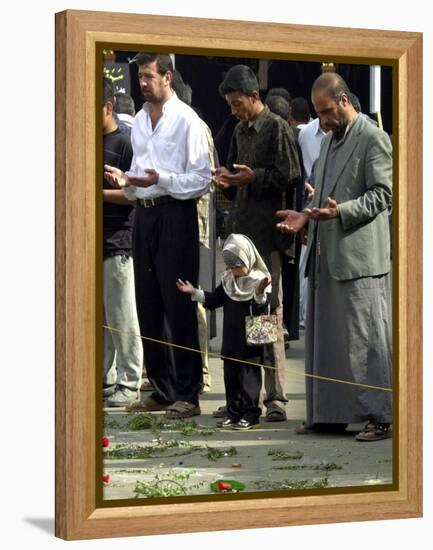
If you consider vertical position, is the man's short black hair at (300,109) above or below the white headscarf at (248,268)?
above

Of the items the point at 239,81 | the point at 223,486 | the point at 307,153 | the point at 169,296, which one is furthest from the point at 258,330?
the point at 239,81

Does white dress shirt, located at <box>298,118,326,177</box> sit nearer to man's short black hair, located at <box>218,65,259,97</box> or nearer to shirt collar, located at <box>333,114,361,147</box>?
shirt collar, located at <box>333,114,361,147</box>

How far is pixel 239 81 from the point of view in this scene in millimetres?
8969

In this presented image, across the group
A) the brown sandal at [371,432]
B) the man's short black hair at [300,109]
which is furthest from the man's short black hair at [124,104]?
the brown sandal at [371,432]

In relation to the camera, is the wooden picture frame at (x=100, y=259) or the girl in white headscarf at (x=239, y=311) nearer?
the wooden picture frame at (x=100, y=259)

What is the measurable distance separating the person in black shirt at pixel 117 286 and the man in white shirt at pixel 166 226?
1.8 inches

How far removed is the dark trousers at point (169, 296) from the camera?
8.86 m

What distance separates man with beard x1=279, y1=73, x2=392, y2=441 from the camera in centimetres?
919

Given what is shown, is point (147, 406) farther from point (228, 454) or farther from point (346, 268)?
point (346, 268)

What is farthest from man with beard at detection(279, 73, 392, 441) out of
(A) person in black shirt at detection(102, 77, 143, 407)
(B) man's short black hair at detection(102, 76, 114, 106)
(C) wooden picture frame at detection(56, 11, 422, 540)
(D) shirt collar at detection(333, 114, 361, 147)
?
(B) man's short black hair at detection(102, 76, 114, 106)

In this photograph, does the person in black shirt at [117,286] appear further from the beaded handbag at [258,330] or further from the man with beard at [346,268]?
the man with beard at [346,268]

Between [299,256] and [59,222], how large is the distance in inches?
48.5

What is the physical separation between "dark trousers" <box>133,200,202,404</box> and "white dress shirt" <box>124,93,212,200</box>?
76mm

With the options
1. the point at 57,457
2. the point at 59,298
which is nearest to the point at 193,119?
the point at 59,298
